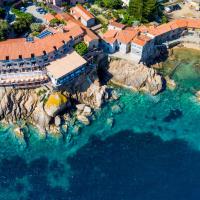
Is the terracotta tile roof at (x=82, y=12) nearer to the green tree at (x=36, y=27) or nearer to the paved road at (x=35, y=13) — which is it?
the paved road at (x=35, y=13)

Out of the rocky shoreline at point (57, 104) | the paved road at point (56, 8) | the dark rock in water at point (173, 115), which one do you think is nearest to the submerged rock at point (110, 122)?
the rocky shoreline at point (57, 104)

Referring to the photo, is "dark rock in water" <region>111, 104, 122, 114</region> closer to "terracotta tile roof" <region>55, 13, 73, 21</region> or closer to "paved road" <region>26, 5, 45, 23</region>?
"terracotta tile roof" <region>55, 13, 73, 21</region>

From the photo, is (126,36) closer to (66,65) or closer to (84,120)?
(66,65)

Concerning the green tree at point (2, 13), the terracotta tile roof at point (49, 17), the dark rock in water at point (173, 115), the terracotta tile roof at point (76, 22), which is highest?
the green tree at point (2, 13)

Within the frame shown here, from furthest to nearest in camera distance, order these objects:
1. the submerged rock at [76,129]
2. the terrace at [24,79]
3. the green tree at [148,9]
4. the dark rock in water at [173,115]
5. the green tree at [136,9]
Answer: the green tree at [148,9] < the green tree at [136,9] < the dark rock in water at [173,115] < the terrace at [24,79] < the submerged rock at [76,129]

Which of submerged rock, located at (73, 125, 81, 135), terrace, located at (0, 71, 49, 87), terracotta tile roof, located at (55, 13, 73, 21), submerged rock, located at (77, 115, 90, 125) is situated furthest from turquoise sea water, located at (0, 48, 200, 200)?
terracotta tile roof, located at (55, 13, 73, 21)

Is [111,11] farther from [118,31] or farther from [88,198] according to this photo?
[88,198]
